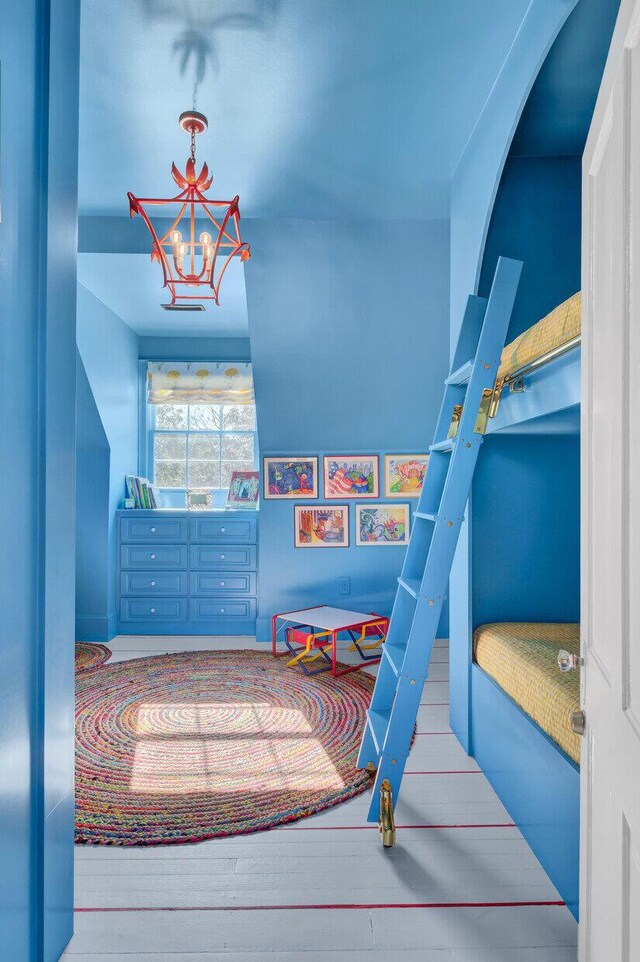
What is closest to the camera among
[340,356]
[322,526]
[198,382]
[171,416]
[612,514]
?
[612,514]

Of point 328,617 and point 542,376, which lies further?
point 328,617

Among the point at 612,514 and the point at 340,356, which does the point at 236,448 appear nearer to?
the point at 340,356

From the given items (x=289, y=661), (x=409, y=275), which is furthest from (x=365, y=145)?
(x=289, y=661)

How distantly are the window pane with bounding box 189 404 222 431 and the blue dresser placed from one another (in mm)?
1139

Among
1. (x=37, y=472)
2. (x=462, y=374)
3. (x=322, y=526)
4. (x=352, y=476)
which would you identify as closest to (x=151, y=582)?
(x=322, y=526)

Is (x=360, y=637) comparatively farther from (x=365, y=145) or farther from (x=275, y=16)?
(x=275, y=16)

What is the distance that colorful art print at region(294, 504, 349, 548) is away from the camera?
4.96 meters

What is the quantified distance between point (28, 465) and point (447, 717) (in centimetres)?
256

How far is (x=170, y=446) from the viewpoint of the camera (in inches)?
229

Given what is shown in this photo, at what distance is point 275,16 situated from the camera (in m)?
2.05

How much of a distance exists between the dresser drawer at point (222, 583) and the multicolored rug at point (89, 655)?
0.81 m

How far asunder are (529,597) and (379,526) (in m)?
2.31

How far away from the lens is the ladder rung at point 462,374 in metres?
2.27

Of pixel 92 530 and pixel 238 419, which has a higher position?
pixel 238 419
